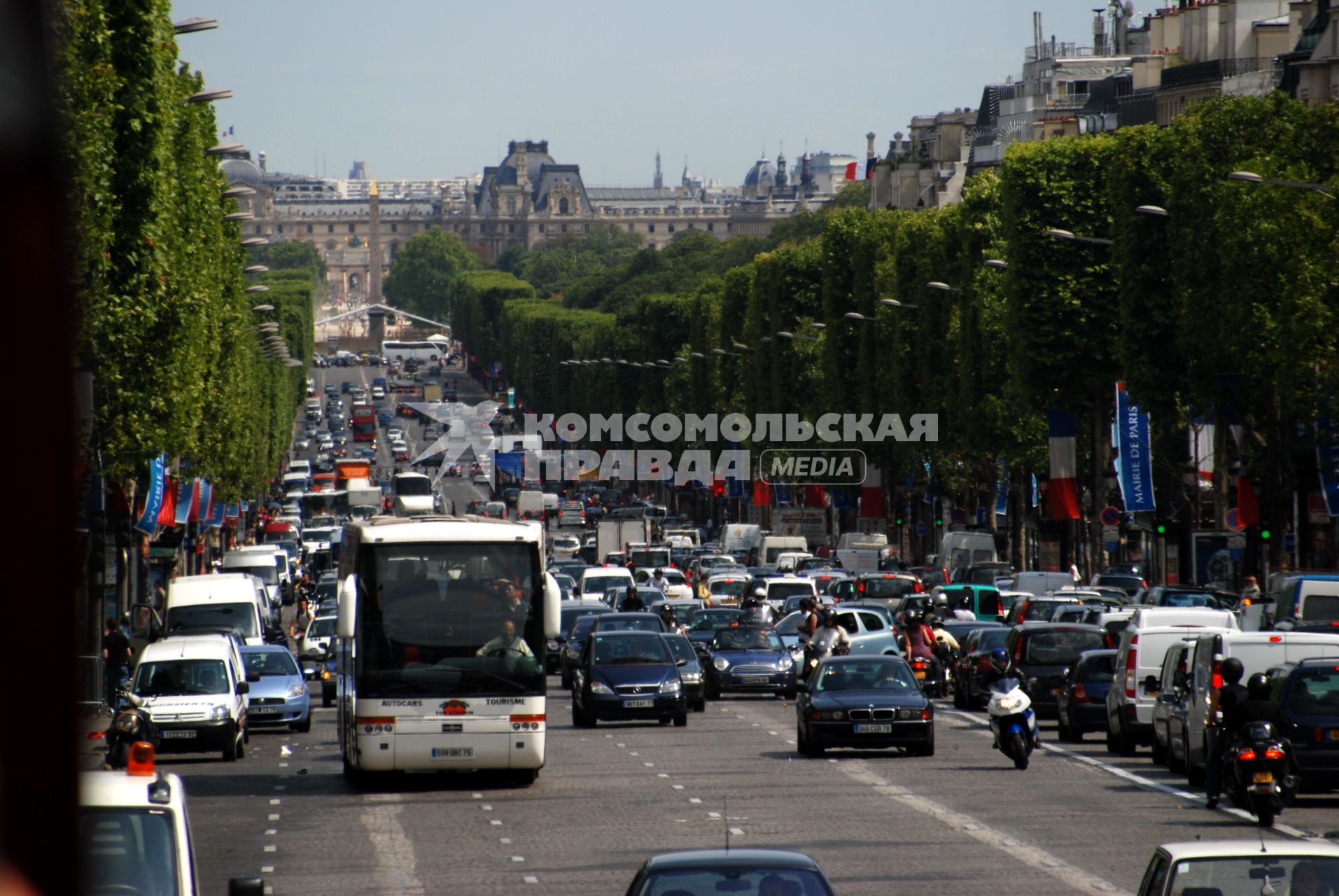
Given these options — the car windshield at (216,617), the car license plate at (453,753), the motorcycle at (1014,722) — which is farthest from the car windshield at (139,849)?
the car windshield at (216,617)

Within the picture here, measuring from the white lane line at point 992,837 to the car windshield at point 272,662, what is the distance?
12.8m

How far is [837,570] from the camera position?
221 feet

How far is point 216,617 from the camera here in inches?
1738

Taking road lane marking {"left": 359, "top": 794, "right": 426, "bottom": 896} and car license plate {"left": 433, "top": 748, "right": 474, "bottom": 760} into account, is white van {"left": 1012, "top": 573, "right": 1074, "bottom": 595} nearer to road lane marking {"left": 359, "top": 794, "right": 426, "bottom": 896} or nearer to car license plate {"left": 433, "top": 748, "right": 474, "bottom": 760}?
car license plate {"left": 433, "top": 748, "right": 474, "bottom": 760}

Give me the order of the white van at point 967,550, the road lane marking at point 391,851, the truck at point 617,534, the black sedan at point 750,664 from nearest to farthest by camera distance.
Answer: the road lane marking at point 391,851 < the black sedan at point 750,664 < the white van at point 967,550 < the truck at point 617,534

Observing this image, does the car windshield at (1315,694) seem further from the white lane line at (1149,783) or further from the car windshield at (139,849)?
the car windshield at (139,849)

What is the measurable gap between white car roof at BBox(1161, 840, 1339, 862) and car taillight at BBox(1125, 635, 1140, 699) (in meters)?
17.8

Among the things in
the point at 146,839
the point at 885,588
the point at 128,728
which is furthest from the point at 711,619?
the point at 146,839

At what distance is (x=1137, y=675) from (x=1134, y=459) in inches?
1018

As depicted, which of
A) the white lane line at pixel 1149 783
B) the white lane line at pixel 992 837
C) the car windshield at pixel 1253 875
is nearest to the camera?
the car windshield at pixel 1253 875

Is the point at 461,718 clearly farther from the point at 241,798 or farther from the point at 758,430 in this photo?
the point at 758,430

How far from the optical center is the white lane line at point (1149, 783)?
18.8 m

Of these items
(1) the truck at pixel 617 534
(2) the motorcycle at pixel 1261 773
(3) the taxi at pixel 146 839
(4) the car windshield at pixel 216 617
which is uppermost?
(3) the taxi at pixel 146 839

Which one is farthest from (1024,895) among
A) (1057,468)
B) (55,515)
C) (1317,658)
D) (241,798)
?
(1057,468)
